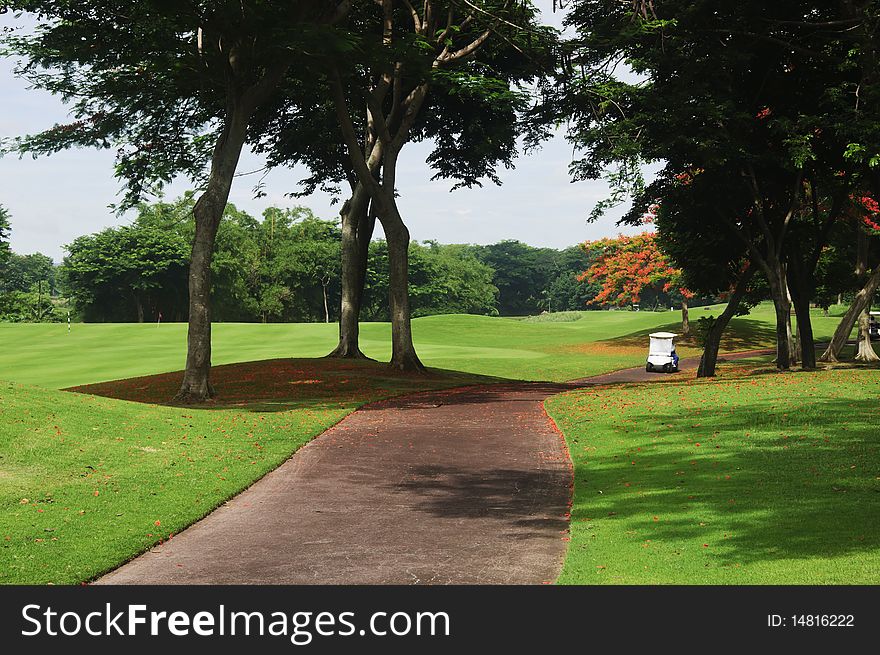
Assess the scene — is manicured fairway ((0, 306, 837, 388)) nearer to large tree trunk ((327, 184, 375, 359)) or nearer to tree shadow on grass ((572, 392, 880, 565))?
large tree trunk ((327, 184, 375, 359))

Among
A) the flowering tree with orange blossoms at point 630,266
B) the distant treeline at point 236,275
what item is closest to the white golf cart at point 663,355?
the flowering tree with orange blossoms at point 630,266

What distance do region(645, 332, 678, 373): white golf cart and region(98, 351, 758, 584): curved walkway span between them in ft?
88.8

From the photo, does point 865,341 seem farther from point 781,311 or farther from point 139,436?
point 139,436

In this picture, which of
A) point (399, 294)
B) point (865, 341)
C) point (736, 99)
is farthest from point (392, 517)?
point (865, 341)

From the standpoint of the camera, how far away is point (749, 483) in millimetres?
13438

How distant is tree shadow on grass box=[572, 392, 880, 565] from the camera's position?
10109 mm

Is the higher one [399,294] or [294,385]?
[399,294]

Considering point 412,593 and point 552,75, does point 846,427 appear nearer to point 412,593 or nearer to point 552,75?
point 412,593

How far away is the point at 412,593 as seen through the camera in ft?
27.1

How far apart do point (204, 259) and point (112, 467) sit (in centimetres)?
1250

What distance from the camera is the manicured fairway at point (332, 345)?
46062mm

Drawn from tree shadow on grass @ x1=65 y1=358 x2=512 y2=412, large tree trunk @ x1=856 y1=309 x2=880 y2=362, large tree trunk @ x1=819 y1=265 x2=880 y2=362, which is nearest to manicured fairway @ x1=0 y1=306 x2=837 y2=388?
tree shadow on grass @ x1=65 y1=358 x2=512 y2=412

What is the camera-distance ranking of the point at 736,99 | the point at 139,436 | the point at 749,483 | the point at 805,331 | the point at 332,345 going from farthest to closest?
the point at 332,345 < the point at 805,331 < the point at 736,99 < the point at 139,436 < the point at 749,483

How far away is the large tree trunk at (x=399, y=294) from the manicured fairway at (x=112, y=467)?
9585 mm
